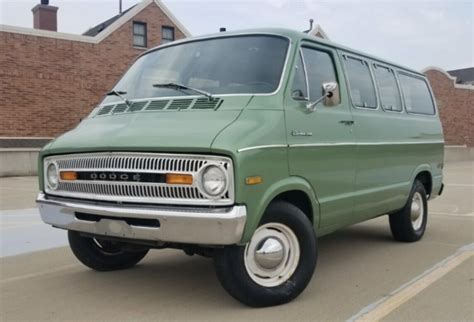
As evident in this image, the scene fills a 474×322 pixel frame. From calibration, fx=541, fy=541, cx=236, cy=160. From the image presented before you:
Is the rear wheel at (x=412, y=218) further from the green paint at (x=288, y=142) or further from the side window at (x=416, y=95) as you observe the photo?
the side window at (x=416, y=95)

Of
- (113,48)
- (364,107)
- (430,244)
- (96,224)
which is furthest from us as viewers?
(113,48)

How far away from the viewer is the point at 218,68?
15.6 ft

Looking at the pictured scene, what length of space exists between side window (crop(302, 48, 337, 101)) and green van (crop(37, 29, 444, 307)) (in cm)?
2

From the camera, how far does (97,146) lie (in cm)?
414

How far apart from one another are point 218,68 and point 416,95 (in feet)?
12.3

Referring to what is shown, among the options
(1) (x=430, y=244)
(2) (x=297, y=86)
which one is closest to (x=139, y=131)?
(2) (x=297, y=86)

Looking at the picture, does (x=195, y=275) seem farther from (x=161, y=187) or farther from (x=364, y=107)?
(x=364, y=107)

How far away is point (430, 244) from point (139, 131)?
432 cm

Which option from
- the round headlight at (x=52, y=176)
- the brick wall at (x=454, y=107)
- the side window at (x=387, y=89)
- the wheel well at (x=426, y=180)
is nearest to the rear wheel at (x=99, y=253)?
the round headlight at (x=52, y=176)

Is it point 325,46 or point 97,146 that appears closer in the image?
point 97,146

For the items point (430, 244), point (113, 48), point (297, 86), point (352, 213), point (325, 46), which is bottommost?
point (430, 244)

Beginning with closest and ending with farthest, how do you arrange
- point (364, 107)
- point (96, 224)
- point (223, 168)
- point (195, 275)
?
point (223, 168)
point (96, 224)
point (195, 275)
point (364, 107)

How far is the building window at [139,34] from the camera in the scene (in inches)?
955

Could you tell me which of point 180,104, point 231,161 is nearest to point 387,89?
point 180,104
